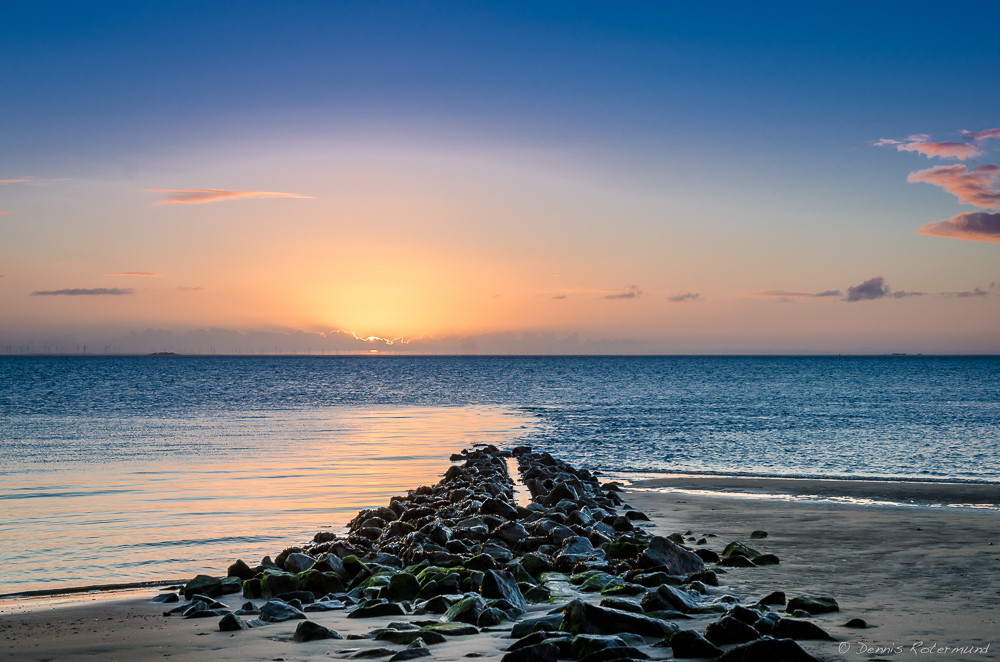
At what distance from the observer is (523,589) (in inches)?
356

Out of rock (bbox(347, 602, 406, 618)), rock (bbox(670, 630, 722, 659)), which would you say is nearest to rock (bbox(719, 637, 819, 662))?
rock (bbox(670, 630, 722, 659))

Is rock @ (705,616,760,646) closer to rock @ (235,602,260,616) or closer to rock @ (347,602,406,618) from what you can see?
rock @ (347,602,406,618)

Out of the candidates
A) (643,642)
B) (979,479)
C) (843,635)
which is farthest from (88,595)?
(979,479)

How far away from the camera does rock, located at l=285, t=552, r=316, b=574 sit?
33.7 ft

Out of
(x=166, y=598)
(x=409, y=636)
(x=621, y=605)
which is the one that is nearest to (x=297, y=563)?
(x=166, y=598)

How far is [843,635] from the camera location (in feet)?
Result: 21.9

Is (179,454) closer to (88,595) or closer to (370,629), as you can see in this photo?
(88,595)

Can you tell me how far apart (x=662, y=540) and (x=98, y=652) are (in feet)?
21.0

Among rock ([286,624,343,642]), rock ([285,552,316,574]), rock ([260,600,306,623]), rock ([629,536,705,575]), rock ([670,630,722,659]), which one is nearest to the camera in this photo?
rock ([670,630,722,659])

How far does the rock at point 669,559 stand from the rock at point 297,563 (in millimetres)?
4337

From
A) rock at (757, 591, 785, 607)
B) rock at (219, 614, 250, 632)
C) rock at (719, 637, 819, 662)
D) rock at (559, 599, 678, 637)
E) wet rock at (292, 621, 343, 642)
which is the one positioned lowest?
rock at (219, 614, 250, 632)

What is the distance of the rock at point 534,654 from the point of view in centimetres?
600

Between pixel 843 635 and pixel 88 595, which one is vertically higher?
pixel 843 635

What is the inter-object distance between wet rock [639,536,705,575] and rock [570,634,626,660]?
353 cm
